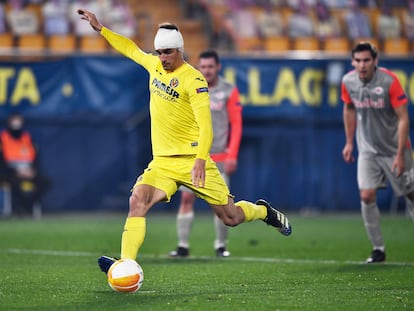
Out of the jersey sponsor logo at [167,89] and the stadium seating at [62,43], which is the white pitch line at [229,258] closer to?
the jersey sponsor logo at [167,89]

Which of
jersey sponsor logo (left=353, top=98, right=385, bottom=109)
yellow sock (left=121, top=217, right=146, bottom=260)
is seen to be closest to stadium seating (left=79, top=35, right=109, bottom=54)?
jersey sponsor logo (left=353, top=98, right=385, bottom=109)

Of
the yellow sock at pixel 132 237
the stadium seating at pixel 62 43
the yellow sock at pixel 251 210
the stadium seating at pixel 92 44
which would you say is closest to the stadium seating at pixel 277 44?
the stadium seating at pixel 92 44

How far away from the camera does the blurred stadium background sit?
760 inches

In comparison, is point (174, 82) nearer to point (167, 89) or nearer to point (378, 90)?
point (167, 89)

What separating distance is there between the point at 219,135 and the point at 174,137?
10.9 feet

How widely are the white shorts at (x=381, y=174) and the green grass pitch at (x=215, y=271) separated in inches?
33.3

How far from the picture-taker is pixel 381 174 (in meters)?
11.2

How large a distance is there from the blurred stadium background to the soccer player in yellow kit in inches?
400

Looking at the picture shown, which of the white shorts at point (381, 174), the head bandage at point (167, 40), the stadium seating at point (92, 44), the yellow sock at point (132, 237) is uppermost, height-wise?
the stadium seating at point (92, 44)

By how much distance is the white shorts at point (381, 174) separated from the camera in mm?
11047

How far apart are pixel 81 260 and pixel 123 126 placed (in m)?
8.44

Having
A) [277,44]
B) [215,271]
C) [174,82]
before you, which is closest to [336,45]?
[277,44]

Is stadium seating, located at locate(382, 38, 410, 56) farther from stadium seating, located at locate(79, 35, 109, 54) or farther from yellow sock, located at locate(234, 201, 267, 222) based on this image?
yellow sock, located at locate(234, 201, 267, 222)

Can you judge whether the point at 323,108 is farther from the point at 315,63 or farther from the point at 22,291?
the point at 22,291
